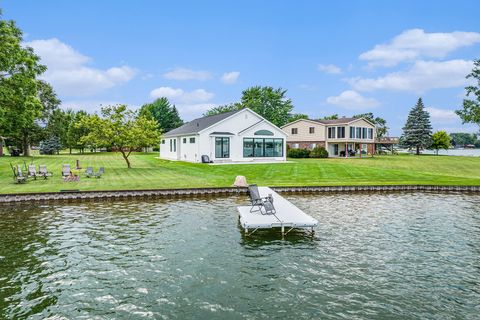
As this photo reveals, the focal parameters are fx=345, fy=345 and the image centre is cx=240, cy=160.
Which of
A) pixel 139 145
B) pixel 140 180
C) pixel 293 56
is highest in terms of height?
pixel 293 56

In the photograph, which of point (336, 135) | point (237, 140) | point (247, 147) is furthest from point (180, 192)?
point (336, 135)

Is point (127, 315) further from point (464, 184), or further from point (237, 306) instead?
point (464, 184)

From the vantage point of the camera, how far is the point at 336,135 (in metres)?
53.0

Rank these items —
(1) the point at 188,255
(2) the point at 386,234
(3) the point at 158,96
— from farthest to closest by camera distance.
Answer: (3) the point at 158,96
(2) the point at 386,234
(1) the point at 188,255

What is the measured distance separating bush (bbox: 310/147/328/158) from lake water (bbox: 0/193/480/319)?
36515mm

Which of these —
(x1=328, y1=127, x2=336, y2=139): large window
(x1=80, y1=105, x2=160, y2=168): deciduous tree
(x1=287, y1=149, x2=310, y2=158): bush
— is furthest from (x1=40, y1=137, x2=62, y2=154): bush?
(x1=328, y1=127, x2=336, y2=139): large window

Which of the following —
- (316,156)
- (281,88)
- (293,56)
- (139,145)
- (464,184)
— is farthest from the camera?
(281,88)

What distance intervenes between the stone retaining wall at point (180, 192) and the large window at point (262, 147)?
1841 centimetres

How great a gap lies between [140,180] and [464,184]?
72.3 ft

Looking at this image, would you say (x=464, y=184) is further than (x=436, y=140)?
No

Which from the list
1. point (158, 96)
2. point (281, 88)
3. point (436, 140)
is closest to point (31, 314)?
point (281, 88)

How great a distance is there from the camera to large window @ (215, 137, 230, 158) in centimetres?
3847

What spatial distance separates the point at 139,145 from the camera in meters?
32.6

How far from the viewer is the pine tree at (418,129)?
69375 mm
